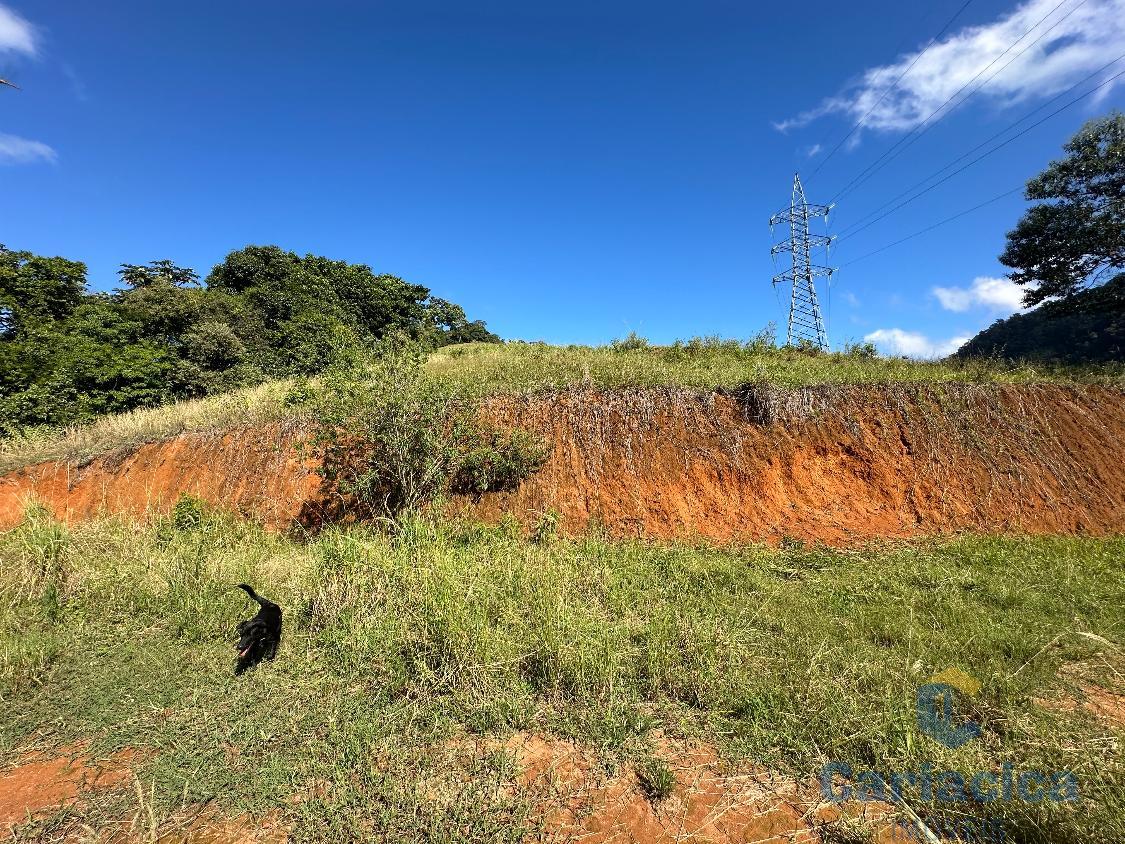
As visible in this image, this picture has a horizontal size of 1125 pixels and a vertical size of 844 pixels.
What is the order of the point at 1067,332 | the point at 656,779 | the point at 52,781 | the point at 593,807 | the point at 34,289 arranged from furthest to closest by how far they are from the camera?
the point at 1067,332
the point at 34,289
the point at 52,781
the point at 656,779
the point at 593,807

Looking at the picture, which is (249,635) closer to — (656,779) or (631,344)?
(656,779)

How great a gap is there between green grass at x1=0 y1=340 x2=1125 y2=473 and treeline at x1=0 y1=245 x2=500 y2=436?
105 inches

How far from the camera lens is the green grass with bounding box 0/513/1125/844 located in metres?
2.66

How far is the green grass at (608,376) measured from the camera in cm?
896

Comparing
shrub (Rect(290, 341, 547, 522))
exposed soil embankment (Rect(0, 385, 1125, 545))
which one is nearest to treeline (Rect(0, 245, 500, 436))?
exposed soil embankment (Rect(0, 385, 1125, 545))

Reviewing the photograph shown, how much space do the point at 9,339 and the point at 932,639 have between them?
28.3m

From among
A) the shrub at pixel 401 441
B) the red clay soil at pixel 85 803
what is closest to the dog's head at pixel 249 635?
the red clay soil at pixel 85 803

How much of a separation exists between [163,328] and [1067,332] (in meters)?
43.3

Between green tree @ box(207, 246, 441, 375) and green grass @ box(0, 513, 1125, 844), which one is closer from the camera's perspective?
green grass @ box(0, 513, 1125, 844)

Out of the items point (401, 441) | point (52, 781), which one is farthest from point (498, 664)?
point (401, 441)

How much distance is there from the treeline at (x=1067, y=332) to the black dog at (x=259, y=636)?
14495 mm

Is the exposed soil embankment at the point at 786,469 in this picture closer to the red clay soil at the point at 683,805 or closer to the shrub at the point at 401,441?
the shrub at the point at 401,441

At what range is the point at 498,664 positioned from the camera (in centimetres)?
362

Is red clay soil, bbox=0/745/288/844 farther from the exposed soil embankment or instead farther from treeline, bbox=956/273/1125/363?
treeline, bbox=956/273/1125/363
